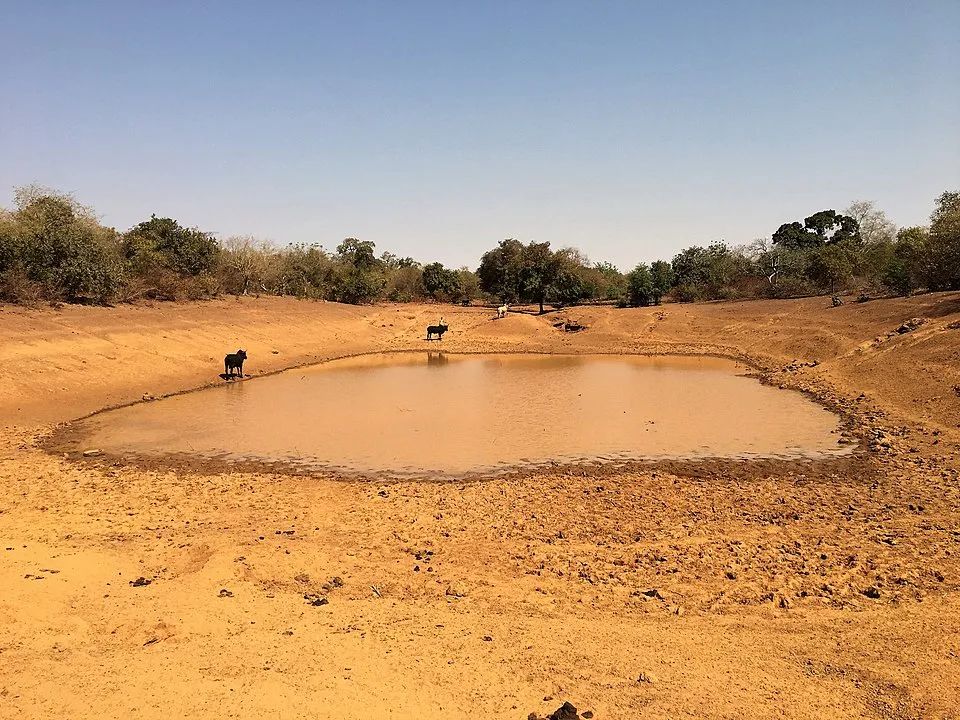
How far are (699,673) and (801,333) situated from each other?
101ft

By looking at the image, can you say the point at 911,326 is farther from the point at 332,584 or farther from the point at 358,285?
the point at 358,285

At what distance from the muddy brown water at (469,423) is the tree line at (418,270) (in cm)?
1370

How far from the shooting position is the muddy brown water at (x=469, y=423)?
41.4 ft

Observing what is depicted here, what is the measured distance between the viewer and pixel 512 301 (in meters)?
59.4

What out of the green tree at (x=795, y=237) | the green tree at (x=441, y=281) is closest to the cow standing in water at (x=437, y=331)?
the green tree at (x=441, y=281)

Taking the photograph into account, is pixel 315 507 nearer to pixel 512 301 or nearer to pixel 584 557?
pixel 584 557

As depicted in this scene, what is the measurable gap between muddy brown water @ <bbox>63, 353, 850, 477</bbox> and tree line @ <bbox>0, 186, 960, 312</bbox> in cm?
1370

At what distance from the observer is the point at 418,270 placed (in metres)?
73.1

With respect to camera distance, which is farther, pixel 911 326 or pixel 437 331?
pixel 437 331

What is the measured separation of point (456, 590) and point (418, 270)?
68242mm

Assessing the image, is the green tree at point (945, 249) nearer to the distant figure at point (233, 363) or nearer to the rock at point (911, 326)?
the rock at point (911, 326)

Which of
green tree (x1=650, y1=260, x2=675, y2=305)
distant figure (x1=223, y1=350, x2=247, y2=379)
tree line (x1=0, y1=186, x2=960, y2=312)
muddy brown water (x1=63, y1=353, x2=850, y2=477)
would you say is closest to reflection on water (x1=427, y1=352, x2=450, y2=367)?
muddy brown water (x1=63, y1=353, x2=850, y2=477)

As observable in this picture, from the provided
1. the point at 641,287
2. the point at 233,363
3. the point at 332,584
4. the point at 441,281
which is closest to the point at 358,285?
the point at 441,281

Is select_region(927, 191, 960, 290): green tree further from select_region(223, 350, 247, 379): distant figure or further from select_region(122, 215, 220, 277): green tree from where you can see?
select_region(122, 215, 220, 277): green tree
